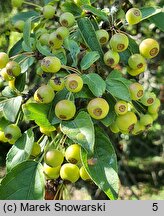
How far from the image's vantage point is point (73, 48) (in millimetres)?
1023

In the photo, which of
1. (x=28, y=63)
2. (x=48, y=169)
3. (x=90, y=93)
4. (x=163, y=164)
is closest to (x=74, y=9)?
(x=28, y=63)

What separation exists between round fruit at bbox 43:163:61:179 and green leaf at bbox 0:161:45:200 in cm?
2

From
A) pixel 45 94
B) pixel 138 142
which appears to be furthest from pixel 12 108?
pixel 138 142

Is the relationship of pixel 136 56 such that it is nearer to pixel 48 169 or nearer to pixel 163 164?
pixel 48 169

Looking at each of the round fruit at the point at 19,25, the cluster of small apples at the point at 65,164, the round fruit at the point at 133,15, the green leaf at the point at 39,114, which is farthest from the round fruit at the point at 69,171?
the round fruit at the point at 19,25

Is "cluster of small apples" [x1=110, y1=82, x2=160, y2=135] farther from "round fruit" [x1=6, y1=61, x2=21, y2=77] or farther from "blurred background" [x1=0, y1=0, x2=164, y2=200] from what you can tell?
"round fruit" [x1=6, y1=61, x2=21, y2=77]

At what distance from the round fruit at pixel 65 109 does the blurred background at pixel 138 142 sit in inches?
14.7

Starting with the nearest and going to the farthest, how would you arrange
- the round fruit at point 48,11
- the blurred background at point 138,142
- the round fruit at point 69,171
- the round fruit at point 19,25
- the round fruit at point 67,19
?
the round fruit at point 69,171 < the round fruit at point 67,19 < the round fruit at point 48,11 < the round fruit at point 19,25 < the blurred background at point 138,142

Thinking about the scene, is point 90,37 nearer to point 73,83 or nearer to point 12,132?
point 73,83

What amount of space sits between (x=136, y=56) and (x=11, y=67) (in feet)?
1.08

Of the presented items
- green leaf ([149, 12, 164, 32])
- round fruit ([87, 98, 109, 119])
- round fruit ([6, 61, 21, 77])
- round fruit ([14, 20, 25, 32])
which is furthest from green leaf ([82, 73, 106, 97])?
round fruit ([14, 20, 25, 32])

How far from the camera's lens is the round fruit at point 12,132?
1.09m

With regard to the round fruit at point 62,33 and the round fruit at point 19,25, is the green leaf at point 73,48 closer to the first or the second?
the round fruit at point 62,33

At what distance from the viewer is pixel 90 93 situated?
98cm
